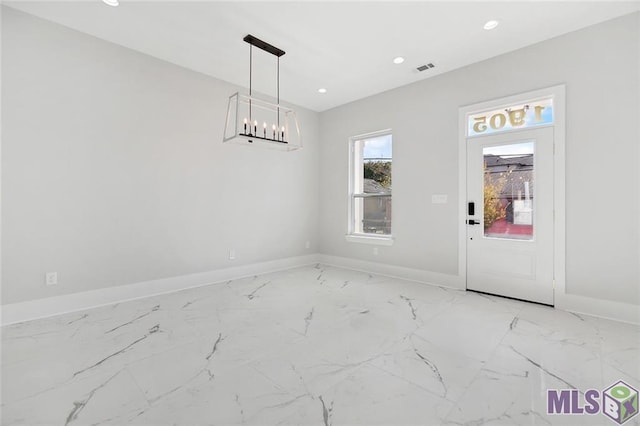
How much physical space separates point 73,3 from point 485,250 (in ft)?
17.0

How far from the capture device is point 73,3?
2.73m

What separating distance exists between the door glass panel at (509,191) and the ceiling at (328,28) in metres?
1.24

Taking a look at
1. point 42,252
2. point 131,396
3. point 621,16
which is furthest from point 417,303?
point 42,252

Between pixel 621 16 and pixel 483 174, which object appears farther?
pixel 483 174

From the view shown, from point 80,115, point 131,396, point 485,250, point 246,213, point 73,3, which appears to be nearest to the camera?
point 131,396

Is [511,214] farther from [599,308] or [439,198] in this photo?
[599,308]

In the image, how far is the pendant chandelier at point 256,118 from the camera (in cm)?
317

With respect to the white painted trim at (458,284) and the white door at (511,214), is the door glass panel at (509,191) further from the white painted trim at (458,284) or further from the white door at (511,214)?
the white painted trim at (458,284)

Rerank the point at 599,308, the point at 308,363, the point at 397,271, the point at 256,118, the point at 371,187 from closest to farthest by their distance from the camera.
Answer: the point at 308,363 < the point at 599,308 < the point at 397,271 < the point at 256,118 < the point at 371,187

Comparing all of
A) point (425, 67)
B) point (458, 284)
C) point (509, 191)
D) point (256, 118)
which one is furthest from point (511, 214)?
point (256, 118)

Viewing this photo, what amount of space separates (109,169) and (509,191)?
4.76 metres

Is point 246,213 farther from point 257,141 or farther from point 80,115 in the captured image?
point 80,115

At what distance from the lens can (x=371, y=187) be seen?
525 centimetres

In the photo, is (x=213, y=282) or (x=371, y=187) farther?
(x=371, y=187)
